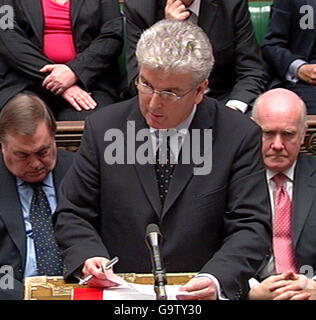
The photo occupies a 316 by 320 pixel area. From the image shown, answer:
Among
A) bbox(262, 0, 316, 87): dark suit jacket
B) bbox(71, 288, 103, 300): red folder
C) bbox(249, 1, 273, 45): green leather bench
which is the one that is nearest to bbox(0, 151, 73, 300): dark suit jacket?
bbox(71, 288, 103, 300): red folder

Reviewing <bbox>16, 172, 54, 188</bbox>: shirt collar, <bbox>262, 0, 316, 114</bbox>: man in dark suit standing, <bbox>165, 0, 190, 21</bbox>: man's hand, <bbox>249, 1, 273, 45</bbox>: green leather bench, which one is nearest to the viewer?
<bbox>16, 172, 54, 188</bbox>: shirt collar

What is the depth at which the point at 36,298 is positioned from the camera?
167 cm

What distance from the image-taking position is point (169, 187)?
1835mm

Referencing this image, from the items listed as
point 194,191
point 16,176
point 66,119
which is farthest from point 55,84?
point 194,191

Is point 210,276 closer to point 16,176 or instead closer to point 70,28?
point 16,176

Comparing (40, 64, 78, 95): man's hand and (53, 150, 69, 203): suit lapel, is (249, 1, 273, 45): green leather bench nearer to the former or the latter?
(40, 64, 78, 95): man's hand

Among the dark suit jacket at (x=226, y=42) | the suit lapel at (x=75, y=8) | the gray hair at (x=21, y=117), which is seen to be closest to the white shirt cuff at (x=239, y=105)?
the dark suit jacket at (x=226, y=42)

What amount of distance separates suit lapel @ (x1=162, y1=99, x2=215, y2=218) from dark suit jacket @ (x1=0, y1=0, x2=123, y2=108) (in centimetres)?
102

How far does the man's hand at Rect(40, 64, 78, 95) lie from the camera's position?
2.79 meters

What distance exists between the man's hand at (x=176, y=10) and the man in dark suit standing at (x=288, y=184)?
1.43 ft

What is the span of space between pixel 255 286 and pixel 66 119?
1098mm

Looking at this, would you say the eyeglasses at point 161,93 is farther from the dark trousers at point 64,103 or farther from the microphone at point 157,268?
the dark trousers at point 64,103

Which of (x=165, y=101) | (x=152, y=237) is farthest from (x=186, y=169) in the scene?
(x=152, y=237)

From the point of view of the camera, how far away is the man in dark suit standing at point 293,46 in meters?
2.89
